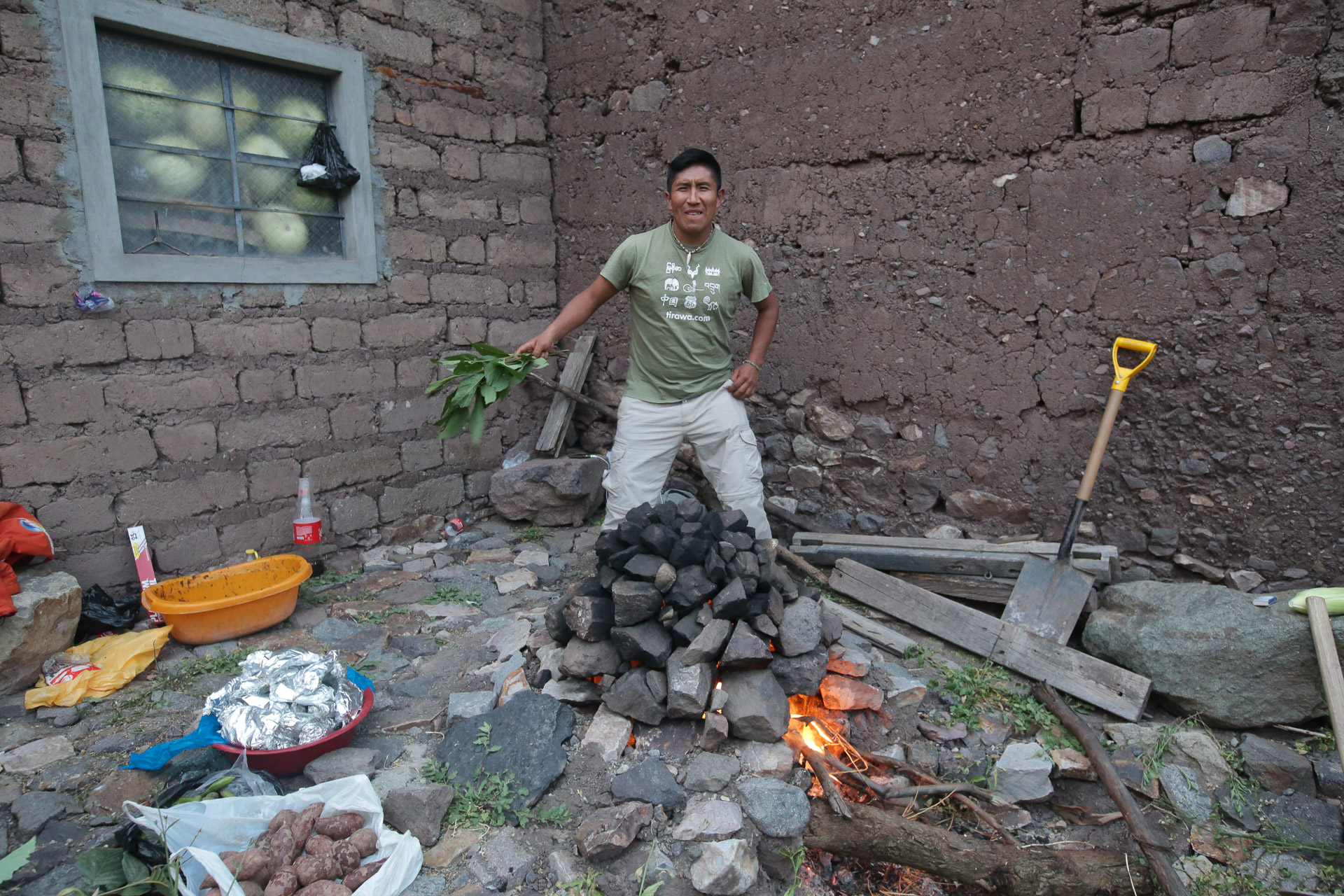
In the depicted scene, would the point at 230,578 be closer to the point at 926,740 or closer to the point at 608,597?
the point at 608,597

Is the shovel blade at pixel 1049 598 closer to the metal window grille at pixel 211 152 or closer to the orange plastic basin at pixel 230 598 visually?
the orange plastic basin at pixel 230 598

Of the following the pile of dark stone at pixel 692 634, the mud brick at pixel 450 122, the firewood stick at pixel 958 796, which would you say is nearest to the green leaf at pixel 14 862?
the pile of dark stone at pixel 692 634

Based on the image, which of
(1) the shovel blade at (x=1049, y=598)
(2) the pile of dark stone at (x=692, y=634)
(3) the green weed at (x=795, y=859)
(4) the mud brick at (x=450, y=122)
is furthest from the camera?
(4) the mud brick at (x=450, y=122)

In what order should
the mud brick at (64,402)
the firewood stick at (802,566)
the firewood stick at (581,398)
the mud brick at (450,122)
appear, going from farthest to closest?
the firewood stick at (581,398)
the mud brick at (450,122)
the firewood stick at (802,566)
the mud brick at (64,402)

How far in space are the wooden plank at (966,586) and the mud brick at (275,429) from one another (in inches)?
144

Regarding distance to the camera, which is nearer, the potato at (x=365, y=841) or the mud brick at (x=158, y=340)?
the potato at (x=365, y=841)

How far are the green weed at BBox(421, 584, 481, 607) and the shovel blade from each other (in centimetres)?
282

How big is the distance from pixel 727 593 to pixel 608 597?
540 mm

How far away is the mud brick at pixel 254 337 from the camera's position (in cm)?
437

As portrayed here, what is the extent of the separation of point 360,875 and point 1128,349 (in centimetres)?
389

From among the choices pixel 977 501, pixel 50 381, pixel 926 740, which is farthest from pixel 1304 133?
pixel 50 381

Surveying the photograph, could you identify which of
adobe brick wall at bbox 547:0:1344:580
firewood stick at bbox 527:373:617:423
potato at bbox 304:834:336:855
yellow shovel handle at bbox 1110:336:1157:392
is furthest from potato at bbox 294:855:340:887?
→ firewood stick at bbox 527:373:617:423

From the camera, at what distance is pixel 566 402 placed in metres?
5.90

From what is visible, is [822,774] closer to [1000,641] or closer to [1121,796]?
[1121,796]
